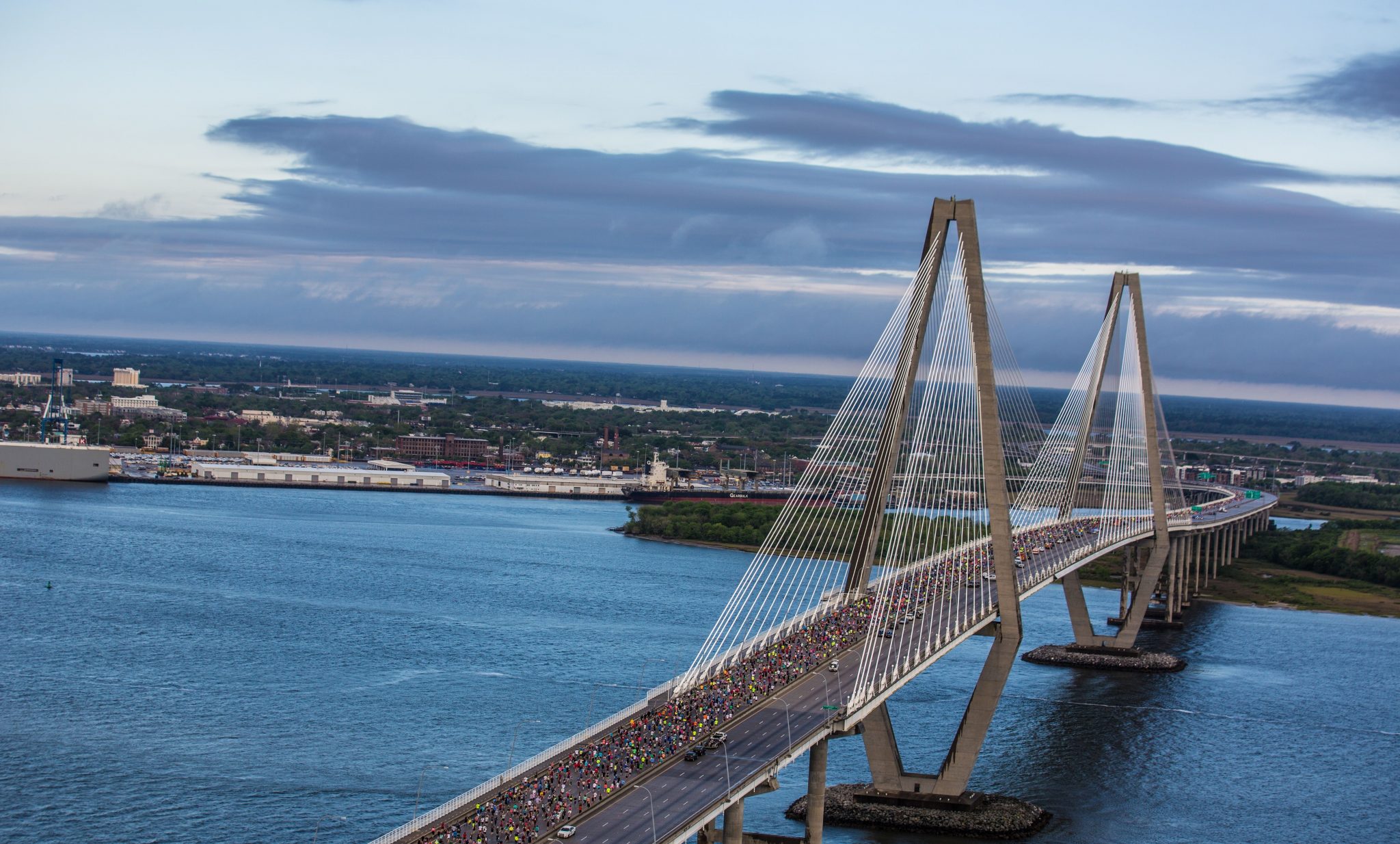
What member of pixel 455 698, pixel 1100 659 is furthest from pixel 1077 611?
pixel 455 698

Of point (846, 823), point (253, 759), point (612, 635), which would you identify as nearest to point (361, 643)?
point (612, 635)

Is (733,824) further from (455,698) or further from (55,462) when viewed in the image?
(55,462)

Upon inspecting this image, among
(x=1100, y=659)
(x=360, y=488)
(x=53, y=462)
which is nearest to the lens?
(x=1100, y=659)

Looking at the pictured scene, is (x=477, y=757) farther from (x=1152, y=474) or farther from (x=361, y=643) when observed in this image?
(x=1152, y=474)

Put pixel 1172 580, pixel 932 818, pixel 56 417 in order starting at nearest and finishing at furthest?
1. pixel 932 818
2. pixel 1172 580
3. pixel 56 417

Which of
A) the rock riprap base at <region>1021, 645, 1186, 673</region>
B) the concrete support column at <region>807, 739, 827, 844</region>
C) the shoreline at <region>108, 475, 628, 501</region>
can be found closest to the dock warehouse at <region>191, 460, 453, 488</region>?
the shoreline at <region>108, 475, 628, 501</region>

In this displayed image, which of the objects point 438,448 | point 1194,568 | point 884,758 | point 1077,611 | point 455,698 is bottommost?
point 455,698
